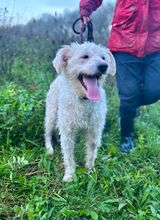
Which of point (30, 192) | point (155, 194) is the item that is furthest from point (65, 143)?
point (155, 194)

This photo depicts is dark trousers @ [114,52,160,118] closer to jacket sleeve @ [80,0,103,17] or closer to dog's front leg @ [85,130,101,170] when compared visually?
jacket sleeve @ [80,0,103,17]

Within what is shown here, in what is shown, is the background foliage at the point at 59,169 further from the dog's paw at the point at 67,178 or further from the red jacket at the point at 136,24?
the red jacket at the point at 136,24

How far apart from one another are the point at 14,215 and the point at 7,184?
47cm

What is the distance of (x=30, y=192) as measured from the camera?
154 inches

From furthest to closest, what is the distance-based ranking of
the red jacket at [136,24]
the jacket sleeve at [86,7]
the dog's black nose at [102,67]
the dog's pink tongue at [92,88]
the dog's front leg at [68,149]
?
the jacket sleeve at [86,7] → the red jacket at [136,24] → the dog's front leg at [68,149] → the dog's pink tongue at [92,88] → the dog's black nose at [102,67]

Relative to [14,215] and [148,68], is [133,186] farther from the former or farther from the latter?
[148,68]

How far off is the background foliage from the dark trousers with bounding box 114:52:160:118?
0.58 metres

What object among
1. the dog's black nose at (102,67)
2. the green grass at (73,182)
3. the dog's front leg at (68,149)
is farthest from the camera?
the dog's front leg at (68,149)

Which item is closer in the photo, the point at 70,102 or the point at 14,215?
the point at 14,215

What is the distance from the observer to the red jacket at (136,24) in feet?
16.0

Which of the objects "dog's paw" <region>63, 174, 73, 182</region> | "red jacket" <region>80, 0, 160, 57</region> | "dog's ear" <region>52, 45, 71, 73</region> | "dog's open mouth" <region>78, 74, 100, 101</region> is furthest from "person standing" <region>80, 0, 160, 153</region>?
"dog's paw" <region>63, 174, 73, 182</region>

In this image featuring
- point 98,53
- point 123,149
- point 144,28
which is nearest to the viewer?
point 98,53

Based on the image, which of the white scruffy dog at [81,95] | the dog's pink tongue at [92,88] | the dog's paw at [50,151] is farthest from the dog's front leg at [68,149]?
the dog's pink tongue at [92,88]

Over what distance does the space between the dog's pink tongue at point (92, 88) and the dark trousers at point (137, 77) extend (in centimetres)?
86
